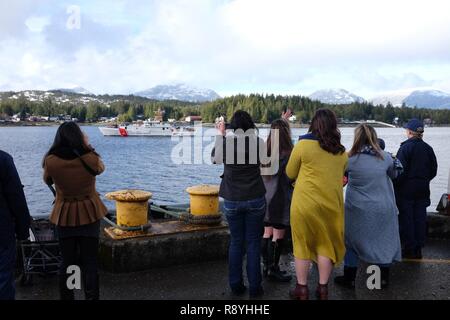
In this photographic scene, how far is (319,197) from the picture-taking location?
4.28 meters

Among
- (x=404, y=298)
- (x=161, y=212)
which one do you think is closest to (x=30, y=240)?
(x=161, y=212)

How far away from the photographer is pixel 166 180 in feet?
129

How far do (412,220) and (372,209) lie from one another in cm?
166

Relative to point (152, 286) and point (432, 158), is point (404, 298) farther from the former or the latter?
point (152, 286)

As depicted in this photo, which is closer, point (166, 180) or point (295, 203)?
point (295, 203)

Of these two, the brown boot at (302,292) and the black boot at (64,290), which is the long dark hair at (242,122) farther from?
the black boot at (64,290)

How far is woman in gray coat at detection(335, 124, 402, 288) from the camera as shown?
16.2 ft

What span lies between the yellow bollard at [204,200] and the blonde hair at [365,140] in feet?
6.70

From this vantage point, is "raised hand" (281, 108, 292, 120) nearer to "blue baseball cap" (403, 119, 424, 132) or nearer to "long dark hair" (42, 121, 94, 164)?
"blue baseball cap" (403, 119, 424, 132)

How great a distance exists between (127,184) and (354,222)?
33.2 m

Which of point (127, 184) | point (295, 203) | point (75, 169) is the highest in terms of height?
point (75, 169)

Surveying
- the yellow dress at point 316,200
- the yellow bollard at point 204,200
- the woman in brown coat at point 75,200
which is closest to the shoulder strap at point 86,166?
the woman in brown coat at point 75,200

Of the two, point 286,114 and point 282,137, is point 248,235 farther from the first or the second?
point 286,114
